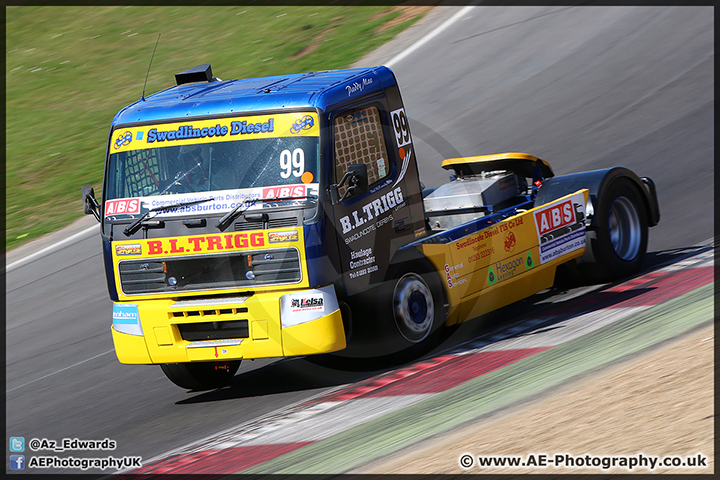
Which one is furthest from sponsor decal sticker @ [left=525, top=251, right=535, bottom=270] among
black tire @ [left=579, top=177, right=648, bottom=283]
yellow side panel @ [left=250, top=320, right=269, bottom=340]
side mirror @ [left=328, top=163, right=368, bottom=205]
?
yellow side panel @ [left=250, top=320, right=269, bottom=340]

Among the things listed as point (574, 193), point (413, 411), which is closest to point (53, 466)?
point (413, 411)

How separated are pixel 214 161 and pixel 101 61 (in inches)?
664

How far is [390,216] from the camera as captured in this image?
8406 millimetres

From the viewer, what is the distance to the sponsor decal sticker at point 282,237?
7645 millimetres

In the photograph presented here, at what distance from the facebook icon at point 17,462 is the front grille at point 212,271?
163cm

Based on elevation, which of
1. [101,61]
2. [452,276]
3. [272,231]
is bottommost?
[452,276]

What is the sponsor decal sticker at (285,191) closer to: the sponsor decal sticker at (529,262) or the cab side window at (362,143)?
the cab side window at (362,143)

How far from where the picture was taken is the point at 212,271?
26.0ft

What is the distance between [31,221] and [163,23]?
1054 cm

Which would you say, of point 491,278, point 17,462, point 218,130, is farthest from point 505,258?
point 17,462

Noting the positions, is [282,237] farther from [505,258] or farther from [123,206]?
[505,258]

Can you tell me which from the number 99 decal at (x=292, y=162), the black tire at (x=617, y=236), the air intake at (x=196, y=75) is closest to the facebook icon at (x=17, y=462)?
the number 99 decal at (x=292, y=162)

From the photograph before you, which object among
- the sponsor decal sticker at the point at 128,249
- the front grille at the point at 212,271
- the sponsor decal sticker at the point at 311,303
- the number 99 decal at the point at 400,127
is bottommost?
the sponsor decal sticker at the point at 311,303

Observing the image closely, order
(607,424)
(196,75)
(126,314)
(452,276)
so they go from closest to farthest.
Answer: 1. (607,424)
2. (126,314)
3. (452,276)
4. (196,75)
